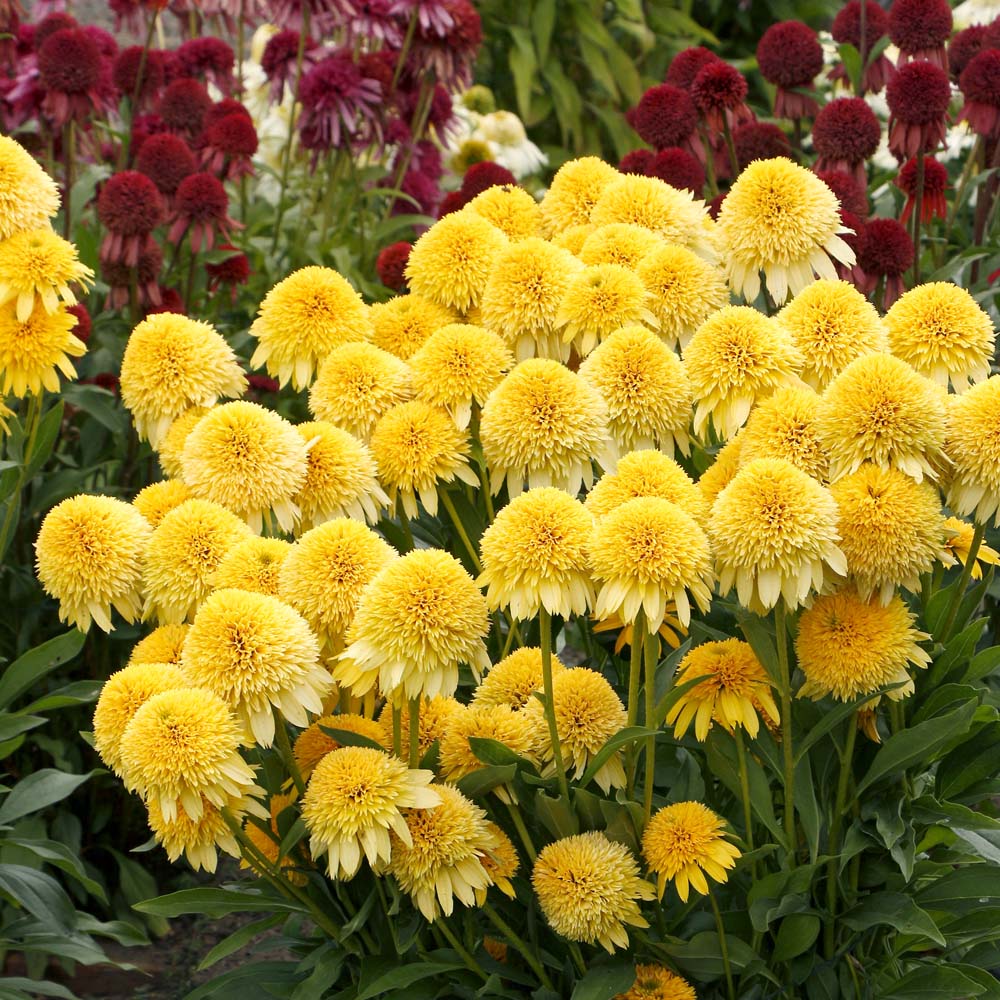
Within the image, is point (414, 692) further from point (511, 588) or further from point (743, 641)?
point (743, 641)

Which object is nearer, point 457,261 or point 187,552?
point 187,552

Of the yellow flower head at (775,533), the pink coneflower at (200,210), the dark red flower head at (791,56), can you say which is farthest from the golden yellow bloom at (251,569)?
the dark red flower head at (791,56)

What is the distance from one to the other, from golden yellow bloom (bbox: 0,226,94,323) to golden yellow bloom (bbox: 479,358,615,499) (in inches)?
28.7

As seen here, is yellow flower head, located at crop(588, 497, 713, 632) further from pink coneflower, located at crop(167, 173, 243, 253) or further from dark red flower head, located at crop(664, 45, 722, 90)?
dark red flower head, located at crop(664, 45, 722, 90)

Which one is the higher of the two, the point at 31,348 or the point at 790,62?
the point at 790,62

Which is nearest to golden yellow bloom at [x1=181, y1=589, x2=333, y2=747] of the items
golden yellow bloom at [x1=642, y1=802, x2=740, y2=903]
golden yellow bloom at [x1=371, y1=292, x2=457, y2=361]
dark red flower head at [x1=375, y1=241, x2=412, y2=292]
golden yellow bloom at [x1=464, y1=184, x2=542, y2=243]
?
golden yellow bloom at [x1=642, y1=802, x2=740, y2=903]

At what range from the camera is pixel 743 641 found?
1677 mm

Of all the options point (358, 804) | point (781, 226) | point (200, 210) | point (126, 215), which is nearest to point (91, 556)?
point (358, 804)

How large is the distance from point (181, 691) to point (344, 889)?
0.35m

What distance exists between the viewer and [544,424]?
5.25ft

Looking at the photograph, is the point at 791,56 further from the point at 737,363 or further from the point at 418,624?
the point at 418,624

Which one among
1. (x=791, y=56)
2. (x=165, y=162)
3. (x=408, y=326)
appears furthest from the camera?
(x=791, y=56)

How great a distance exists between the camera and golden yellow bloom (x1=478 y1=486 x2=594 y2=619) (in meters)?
1.41

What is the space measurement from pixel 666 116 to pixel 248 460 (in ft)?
5.05
